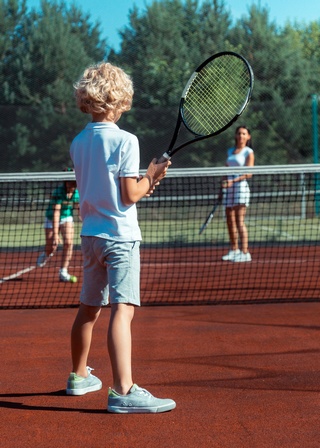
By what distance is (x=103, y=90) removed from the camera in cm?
336

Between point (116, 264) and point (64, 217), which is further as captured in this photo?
point (64, 217)

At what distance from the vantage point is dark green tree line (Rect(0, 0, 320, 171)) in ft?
51.2

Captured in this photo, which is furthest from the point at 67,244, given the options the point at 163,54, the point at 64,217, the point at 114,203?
the point at 163,54

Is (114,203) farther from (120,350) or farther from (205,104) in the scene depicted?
(205,104)

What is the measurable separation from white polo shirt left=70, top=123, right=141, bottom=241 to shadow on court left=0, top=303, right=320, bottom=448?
732 millimetres

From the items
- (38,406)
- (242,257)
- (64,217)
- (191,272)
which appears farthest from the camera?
(242,257)

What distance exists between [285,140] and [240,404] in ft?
44.5

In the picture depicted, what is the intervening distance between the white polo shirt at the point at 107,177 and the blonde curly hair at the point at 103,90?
77 mm

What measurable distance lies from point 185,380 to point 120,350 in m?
0.63

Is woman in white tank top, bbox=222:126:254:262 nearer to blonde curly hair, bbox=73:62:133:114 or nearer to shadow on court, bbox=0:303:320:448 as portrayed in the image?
shadow on court, bbox=0:303:320:448

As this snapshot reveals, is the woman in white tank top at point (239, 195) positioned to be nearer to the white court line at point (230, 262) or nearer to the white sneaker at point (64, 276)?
the white court line at point (230, 262)

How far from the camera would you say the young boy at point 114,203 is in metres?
3.32


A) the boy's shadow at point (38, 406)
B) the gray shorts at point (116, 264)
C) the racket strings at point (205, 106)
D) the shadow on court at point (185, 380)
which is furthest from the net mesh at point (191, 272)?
the gray shorts at point (116, 264)

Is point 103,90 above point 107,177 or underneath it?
above
